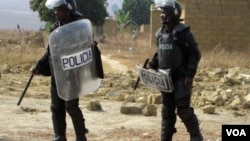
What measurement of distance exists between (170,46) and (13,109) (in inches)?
148

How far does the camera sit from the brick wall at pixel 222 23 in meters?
17.7

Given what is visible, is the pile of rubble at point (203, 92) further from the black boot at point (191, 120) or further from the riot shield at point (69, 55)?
the riot shield at point (69, 55)

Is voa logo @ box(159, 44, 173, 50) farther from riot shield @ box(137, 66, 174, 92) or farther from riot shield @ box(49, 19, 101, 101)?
riot shield @ box(49, 19, 101, 101)

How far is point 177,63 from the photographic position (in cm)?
589

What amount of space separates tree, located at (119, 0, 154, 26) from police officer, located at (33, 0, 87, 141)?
63590 millimetres

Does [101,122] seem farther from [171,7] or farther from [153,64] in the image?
[171,7]

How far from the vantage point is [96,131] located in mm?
7363

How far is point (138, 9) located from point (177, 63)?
211 feet

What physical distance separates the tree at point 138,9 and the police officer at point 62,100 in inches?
2504

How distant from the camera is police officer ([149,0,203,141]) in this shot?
229 inches

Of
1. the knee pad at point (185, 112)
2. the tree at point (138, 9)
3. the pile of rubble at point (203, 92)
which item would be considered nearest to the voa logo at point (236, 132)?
the knee pad at point (185, 112)

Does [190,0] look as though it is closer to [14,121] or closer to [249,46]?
[249,46]

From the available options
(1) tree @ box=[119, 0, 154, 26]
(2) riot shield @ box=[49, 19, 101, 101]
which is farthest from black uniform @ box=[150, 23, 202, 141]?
(1) tree @ box=[119, 0, 154, 26]

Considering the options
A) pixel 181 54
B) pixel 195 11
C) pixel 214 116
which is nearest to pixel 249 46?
pixel 195 11
